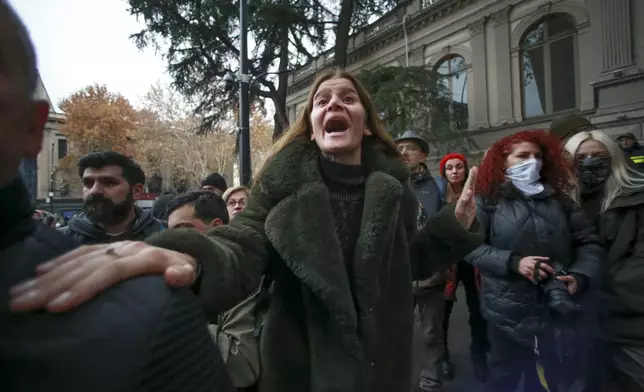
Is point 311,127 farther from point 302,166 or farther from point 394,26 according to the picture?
point 394,26

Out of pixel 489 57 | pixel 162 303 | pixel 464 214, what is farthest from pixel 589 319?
pixel 489 57

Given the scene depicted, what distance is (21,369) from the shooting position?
494 millimetres

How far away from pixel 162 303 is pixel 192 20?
61.2 ft

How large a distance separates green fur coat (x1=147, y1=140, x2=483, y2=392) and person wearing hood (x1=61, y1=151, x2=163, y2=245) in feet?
4.64

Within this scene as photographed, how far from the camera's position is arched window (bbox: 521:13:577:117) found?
1265 cm

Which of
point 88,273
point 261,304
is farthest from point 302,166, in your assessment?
point 88,273

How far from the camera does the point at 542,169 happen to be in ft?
9.54

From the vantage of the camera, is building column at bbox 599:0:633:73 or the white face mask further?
building column at bbox 599:0:633:73

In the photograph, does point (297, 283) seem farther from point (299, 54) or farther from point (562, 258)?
point (299, 54)

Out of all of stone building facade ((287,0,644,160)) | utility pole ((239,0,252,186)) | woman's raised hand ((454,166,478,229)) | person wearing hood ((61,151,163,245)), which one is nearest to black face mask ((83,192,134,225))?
person wearing hood ((61,151,163,245))

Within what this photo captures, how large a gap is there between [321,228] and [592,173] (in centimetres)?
228

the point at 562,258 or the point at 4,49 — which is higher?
the point at 4,49

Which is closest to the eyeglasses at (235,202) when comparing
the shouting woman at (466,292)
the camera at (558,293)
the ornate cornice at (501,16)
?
the shouting woman at (466,292)

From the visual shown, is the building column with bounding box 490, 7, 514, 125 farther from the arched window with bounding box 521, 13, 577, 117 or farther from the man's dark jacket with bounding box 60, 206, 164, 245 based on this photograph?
the man's dark jacket with bounding box 60, 206, 164, 245
